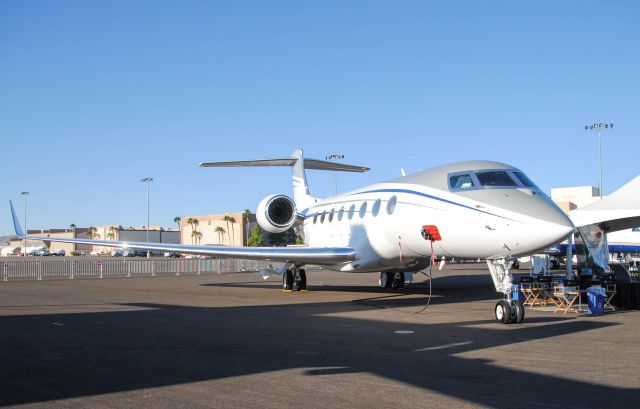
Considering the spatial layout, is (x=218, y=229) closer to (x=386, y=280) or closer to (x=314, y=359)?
(x=386, y=280)

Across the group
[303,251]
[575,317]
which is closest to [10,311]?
[303,251]

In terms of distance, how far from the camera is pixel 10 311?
49.8 ft

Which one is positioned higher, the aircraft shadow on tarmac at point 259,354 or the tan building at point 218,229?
the tan building at point 218,229

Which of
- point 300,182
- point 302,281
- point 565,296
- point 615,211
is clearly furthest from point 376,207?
point 300,182

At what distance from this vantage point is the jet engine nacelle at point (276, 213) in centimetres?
2294

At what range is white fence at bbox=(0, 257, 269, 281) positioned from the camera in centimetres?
3531

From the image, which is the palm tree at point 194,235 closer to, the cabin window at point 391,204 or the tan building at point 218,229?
the tan building at point 218,229

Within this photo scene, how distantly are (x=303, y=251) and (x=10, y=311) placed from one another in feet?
27.3

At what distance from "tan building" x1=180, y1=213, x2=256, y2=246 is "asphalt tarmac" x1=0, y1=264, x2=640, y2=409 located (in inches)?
4056

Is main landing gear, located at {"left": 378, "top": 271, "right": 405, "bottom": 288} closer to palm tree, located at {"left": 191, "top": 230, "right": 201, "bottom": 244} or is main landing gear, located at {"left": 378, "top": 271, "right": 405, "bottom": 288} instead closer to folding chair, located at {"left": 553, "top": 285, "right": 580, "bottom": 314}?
folding chair, located at {"left": 553, "top": 285, "right": 580, "bottom": 314}

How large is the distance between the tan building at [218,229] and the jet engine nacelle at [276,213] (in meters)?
92.7

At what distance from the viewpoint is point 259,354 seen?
8.65 meters

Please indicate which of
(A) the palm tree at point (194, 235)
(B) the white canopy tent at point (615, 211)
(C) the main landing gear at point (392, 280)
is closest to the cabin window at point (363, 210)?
(C) the main landing gear at point (392, 280)

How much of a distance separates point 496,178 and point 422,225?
2326 mm
